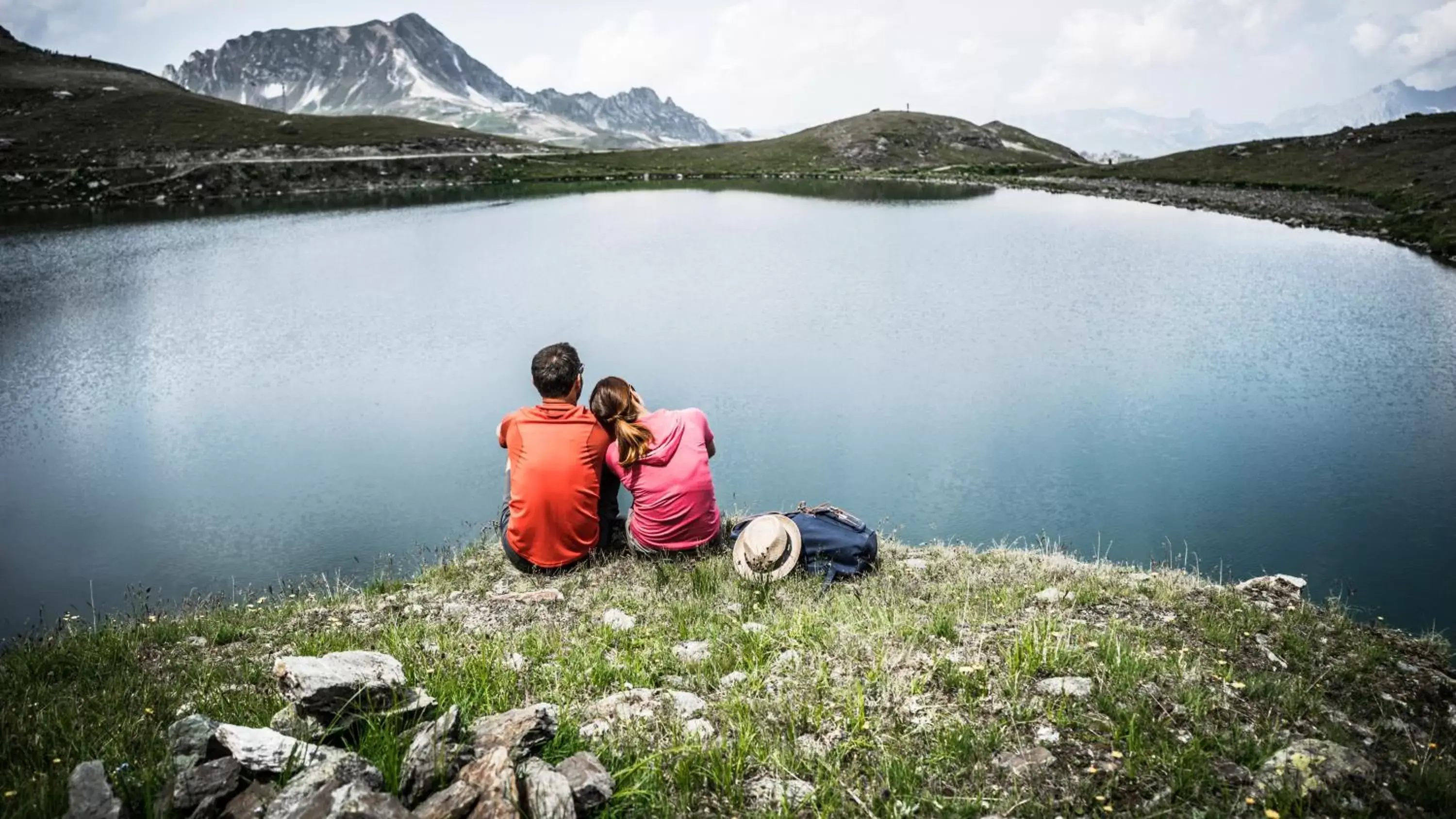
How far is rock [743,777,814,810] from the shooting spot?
459cm

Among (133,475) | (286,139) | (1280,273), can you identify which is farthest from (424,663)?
(286,139)

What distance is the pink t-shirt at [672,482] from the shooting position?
9375 millimetres

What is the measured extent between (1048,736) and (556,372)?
6.55 meters

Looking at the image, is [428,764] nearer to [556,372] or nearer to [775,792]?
[775,792]

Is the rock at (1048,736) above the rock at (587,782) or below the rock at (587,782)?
below

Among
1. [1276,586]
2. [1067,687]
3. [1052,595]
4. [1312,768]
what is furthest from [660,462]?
[1276,586]

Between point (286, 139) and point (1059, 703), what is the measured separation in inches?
5533

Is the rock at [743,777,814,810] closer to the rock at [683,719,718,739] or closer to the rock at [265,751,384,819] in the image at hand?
the rock at [683,719,718,739]

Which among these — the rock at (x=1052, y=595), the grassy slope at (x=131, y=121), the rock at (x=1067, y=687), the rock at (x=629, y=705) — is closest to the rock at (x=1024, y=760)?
the rock at (x=1067, y=687)

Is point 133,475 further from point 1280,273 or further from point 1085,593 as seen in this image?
point 1280,273

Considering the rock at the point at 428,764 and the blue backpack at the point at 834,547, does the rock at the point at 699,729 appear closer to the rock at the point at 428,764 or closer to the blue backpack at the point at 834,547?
the rock at the point at 428,764

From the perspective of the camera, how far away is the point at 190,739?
4414mm

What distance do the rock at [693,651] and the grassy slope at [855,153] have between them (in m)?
128

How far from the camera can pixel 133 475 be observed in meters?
17.1
